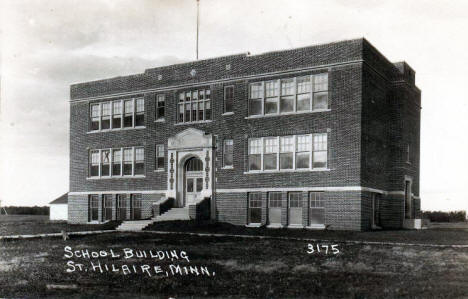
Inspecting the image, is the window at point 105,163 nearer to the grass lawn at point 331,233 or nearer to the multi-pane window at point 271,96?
the grass lawn at point 331,233

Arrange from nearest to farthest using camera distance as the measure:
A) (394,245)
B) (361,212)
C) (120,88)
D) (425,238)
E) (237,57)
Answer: (394,245)
(425,238)
(361,212)
(237,57)
(120,88)

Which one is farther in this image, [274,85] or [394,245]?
[274,85]

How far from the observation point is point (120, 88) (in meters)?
34.4

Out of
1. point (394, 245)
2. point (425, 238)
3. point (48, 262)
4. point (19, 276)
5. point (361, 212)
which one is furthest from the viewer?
point (361, 212)

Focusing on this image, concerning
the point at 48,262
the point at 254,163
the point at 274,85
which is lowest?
the point at 48,262

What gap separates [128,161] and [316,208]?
1307 centimetres

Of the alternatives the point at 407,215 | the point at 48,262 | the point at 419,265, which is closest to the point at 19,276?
the point at 48,262

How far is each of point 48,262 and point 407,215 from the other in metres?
21.6

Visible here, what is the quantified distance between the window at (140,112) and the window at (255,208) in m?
9.04

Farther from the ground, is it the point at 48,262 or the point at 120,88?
the point at 120,88

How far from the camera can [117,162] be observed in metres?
34.6

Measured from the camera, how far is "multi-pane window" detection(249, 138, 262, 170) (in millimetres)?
28812

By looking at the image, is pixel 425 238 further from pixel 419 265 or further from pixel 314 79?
pixel 314 79

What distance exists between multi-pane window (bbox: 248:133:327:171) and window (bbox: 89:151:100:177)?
460 inches
